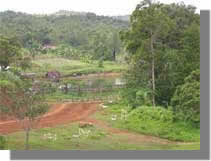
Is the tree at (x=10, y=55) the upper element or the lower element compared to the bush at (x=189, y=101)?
upper

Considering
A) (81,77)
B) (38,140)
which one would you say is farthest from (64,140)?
(81,77)

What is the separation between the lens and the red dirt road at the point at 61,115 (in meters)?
10.3

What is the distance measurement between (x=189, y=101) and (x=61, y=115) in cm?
389

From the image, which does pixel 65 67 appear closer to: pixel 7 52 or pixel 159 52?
pixel 7 52

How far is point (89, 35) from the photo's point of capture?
29.7 m

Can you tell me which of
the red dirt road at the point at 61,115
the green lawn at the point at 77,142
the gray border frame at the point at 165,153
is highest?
the gray border frame at the point at 165,153

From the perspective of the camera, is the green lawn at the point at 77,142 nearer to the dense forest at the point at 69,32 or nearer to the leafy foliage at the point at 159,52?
the leafy foliage at the point at 159,52

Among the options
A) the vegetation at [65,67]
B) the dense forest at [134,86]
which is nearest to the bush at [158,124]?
the dense forest at [134,86]

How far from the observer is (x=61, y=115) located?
39.6ft

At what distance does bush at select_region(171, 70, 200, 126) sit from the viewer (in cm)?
987

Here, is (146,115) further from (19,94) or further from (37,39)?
(37,39)

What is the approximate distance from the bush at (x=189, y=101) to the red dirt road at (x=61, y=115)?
2816 millimetres

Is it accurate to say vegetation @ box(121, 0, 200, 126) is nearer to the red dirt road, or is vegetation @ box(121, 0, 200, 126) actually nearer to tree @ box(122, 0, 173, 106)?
tree @ box(122, 0, 173, 106)

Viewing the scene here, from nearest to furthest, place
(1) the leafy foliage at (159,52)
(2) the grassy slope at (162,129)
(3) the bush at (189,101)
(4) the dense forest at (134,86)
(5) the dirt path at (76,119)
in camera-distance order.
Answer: (4) the dense forest at (134,86) < (5) the dirt path at (76,119) < (2) the grassy slope at (162,129) < (3) the bush at (189,101) < (1) the leafy foliage at (159,52)
